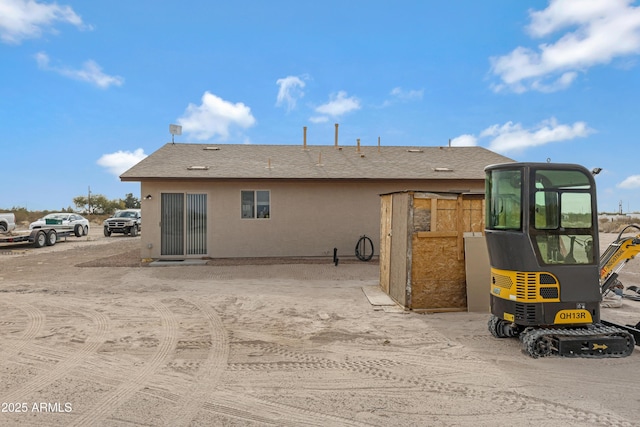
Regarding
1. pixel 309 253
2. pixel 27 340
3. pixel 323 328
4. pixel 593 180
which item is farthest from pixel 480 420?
pixel 309 253

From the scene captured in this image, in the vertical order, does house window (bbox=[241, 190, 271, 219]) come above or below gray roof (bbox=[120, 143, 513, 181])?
below

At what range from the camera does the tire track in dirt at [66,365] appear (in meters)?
3.95

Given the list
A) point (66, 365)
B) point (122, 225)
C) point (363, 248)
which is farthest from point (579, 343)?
point (122, 225)

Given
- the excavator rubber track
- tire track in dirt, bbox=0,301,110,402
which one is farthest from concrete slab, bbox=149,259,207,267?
the excavator rubber track

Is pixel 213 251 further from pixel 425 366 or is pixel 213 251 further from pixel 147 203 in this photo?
pixel 425 366

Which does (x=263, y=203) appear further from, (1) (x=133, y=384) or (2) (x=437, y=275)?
(1) (x=133, y=384)

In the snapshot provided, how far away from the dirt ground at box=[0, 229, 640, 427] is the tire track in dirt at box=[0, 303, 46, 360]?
0.03 meters

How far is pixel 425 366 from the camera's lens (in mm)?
4664

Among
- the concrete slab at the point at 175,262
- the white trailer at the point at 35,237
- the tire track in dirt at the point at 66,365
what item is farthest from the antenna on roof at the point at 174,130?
the tire track in dirt at the point at 66,365

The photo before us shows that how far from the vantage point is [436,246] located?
7336 mm

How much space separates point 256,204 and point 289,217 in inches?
50.5

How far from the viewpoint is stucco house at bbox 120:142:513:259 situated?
13.7 meters

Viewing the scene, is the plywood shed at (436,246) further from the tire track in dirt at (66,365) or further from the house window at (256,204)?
the house window at (256,204)

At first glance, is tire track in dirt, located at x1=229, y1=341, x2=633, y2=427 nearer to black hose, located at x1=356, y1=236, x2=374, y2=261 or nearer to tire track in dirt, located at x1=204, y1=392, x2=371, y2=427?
tire track in dirt, located at x1=204, y1=392, x2=371, y2=427
